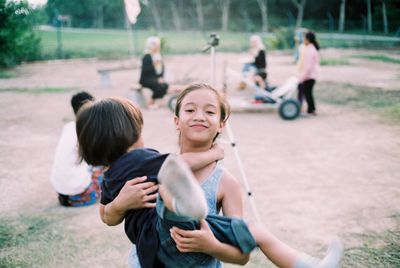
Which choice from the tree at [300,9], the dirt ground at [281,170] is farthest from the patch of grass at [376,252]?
the tree at [300,9]

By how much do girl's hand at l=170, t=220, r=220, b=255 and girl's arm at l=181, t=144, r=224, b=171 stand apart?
22 cm

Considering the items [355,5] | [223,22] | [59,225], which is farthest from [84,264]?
Answer: [223,22]

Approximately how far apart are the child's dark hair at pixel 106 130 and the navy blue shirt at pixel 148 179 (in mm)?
44

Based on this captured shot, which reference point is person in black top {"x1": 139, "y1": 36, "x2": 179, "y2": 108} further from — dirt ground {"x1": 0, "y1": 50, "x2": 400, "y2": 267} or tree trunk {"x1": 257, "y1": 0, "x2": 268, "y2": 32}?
tree trunk {"x1": 257, "y1": 0, "x2": 268, "y2": 32}

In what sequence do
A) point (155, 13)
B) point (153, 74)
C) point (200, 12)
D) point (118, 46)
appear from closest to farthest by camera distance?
point (153, 74)
point (118, 46)
point (200, 12)
point (155, 13)

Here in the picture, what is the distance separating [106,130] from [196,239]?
0.51 metres

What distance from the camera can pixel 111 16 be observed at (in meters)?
56.6

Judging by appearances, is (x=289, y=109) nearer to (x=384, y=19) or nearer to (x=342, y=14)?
(x=384, y=19)

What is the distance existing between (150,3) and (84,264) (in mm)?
56419

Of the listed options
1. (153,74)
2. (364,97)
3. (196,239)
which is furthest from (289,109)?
(196,239)

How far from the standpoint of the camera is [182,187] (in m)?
0.93

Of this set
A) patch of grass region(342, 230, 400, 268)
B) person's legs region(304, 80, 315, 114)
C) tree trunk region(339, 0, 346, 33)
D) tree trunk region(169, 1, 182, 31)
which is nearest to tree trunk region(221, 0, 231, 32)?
tree trunk region(169, 1, 182, 31)

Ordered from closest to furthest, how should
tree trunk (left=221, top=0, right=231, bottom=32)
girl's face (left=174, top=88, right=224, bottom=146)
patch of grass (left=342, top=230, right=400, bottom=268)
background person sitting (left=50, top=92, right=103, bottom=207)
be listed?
girl's face (left=174, top=88, right=224, bottom=146), patch of grass (left=342, top=230, right=400, bottom=268), background person sitting (left=50, top=92, right=103, bottom=207), tree trunk (left=221, top=0, right=231, bottom=32)

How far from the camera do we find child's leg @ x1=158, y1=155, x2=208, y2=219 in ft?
3.01
